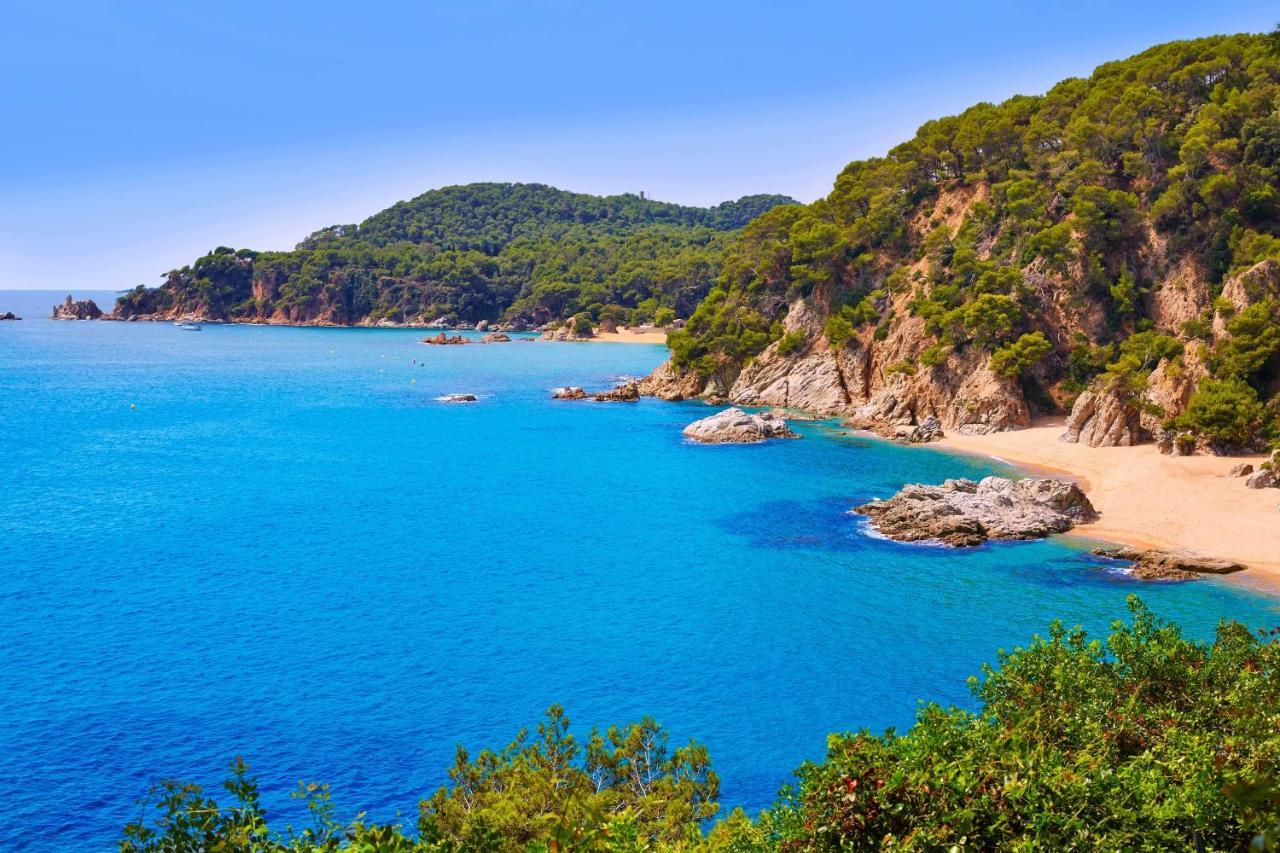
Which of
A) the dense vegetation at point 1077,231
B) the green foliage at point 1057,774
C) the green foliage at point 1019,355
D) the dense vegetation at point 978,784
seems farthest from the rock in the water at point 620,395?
the green foliage at point 1057,774

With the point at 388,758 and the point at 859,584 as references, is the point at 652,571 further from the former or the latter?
the point at 388,758

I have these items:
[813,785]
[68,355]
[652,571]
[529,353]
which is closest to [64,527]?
[652,571]

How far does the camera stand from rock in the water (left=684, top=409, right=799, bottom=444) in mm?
76125

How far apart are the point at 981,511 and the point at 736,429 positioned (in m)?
28.5

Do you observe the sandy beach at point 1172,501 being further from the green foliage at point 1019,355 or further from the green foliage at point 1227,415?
the green foliage at point 1019,355

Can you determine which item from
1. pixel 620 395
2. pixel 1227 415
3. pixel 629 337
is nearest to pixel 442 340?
pixel 629 337

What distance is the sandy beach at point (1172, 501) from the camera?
44906mm

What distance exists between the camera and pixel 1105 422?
6419cm

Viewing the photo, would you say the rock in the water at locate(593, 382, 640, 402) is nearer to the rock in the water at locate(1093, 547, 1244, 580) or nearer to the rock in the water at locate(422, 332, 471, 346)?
the rock in the water at locate(1093, 547, 1244, 580)

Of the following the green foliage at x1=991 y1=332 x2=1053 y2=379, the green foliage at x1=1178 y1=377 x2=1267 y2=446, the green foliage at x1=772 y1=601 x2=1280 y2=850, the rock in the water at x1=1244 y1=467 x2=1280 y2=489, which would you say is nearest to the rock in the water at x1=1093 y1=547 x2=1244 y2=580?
the rock in the water at x1=1244 y1=467 x2=1280 y2=489

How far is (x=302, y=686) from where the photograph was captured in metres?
31.1

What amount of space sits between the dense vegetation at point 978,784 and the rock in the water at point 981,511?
27.1 metres

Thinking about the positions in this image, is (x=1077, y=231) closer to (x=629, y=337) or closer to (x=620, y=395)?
(x=620, y=395)

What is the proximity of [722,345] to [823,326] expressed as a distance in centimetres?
1155
